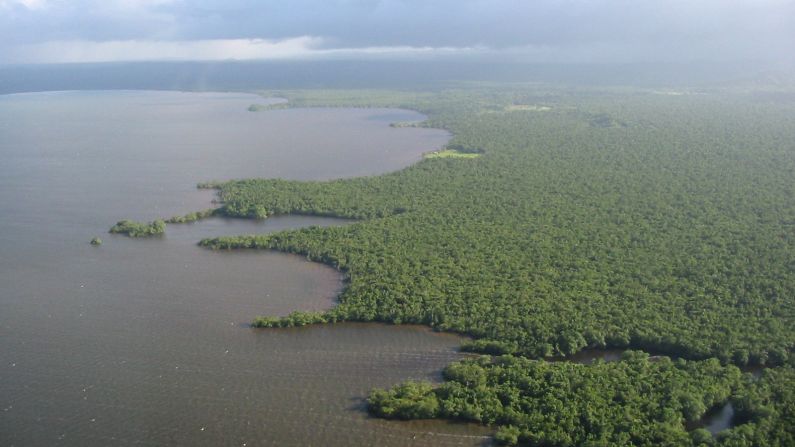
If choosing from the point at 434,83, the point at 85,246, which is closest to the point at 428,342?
the point at 85,246

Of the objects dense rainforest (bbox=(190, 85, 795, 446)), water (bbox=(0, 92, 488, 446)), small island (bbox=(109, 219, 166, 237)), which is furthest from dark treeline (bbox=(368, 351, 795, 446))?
small island (bbox=(109, 219, 166, 237))

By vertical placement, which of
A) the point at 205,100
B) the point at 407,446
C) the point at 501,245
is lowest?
the point at 407,446

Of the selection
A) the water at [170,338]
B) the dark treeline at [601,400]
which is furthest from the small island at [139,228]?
the dark treeline at [601,400]

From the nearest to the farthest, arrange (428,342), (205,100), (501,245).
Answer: (428,342) < (501,245) < (205,100)

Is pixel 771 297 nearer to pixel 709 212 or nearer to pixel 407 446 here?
pixel 709 212

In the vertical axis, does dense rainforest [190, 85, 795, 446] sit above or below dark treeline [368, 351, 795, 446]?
above

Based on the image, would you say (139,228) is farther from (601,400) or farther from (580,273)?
(601,400)

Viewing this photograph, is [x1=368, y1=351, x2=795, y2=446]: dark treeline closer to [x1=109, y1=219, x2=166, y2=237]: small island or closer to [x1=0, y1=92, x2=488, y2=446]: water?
[x1=0, y1=92, x2=488, y2=446]: water
